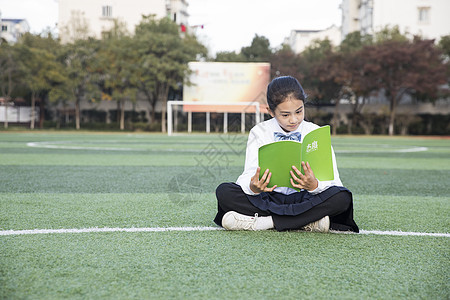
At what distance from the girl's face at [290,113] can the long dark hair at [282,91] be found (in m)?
0.02

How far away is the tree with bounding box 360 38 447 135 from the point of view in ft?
77.5

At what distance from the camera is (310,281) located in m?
1.82

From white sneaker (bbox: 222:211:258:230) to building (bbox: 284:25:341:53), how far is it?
50482 millimetres

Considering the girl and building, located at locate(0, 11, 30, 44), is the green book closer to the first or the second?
the girl

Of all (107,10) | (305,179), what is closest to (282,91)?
(305,179)

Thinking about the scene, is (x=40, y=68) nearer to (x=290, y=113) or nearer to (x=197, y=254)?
(x=290, y=113)

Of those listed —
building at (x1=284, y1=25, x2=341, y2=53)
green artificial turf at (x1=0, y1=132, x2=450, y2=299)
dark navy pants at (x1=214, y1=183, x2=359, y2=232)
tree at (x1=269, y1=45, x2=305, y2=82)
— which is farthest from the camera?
building at (x1=284, y1=25, x2=341, y2=53)

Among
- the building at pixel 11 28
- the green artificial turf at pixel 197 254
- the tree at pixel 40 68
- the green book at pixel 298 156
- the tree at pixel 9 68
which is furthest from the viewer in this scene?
the building at pixel 11 28

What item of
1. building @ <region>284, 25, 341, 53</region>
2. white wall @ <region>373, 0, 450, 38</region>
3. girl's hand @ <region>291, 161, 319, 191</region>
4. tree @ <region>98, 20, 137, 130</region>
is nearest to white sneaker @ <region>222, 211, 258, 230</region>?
girl's hand @ <region>291, 161, 319, 191</region>

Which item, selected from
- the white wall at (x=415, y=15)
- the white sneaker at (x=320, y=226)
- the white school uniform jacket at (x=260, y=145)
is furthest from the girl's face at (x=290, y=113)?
the white wall at (x=415, y=15)

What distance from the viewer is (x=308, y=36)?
192 ft

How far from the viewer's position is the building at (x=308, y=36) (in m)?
55.1

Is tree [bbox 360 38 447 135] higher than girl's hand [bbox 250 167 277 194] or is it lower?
higher

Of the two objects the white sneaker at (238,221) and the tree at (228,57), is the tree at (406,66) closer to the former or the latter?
the tree at (228,57)
